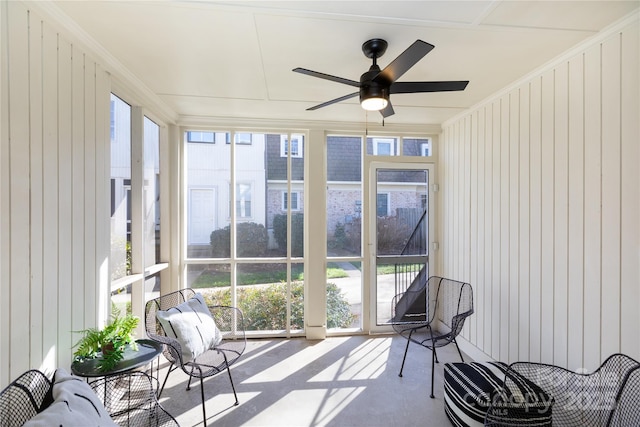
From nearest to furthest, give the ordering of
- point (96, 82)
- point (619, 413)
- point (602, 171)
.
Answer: point (619, 413), point (602, 171), point (96, 82)

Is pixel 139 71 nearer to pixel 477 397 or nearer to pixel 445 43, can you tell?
pixel 445 43

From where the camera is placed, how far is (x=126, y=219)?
2568 millimetres

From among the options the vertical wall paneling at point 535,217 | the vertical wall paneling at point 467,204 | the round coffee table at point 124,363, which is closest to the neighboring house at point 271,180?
the vertical wall paneling at point 467,204

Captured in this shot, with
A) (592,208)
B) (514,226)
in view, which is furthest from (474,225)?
(592,208)

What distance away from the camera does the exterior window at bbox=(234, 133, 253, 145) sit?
351 cm

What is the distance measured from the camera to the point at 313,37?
1.80 meters

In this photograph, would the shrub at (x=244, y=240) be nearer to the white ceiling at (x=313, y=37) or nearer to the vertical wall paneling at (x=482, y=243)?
the white ceiling at (x=313, y=37)

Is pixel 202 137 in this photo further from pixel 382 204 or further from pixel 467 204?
pixel 467 204

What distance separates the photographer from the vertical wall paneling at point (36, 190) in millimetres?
A: 1503

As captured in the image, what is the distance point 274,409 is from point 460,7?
2955mm

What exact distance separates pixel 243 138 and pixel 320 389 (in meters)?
2.83

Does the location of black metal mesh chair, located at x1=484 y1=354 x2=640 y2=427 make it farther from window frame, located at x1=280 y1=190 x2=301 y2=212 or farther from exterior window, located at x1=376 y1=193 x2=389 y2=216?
window frame, located at x1=280 y1=190 x2=301 y2=212

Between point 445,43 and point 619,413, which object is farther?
point 445,43

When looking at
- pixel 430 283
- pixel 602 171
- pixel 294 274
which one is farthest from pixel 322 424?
pixel 602 171
